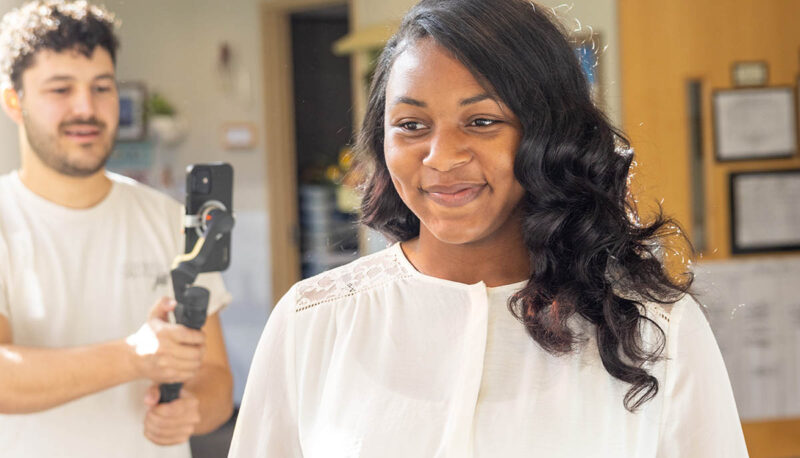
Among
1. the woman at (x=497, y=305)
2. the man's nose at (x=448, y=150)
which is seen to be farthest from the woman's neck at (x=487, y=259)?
the man's nose at (x=448, y=150)

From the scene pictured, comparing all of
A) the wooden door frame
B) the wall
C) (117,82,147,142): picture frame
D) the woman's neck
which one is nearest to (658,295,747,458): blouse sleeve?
the woman's neck

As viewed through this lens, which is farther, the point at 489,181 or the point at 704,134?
the point at 704,134

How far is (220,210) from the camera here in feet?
3.77

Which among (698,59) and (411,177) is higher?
(698,59)

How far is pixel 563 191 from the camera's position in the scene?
0.90m

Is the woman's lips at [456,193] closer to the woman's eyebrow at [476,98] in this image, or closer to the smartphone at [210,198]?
the woman's eyebrow at [476,98]

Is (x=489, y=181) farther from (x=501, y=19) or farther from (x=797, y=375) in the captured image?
(x=797, y=375)

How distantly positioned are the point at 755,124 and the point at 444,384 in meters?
2.03

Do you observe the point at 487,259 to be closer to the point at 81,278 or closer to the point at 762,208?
the point at 81,278

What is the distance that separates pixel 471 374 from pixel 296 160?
703mm


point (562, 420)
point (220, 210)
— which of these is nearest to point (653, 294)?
point (562, 420)

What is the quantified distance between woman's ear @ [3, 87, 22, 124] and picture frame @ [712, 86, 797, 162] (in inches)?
78.7

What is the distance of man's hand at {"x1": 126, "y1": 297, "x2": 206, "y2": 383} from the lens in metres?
1.14

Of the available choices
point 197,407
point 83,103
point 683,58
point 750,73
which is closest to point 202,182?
point 83,103
